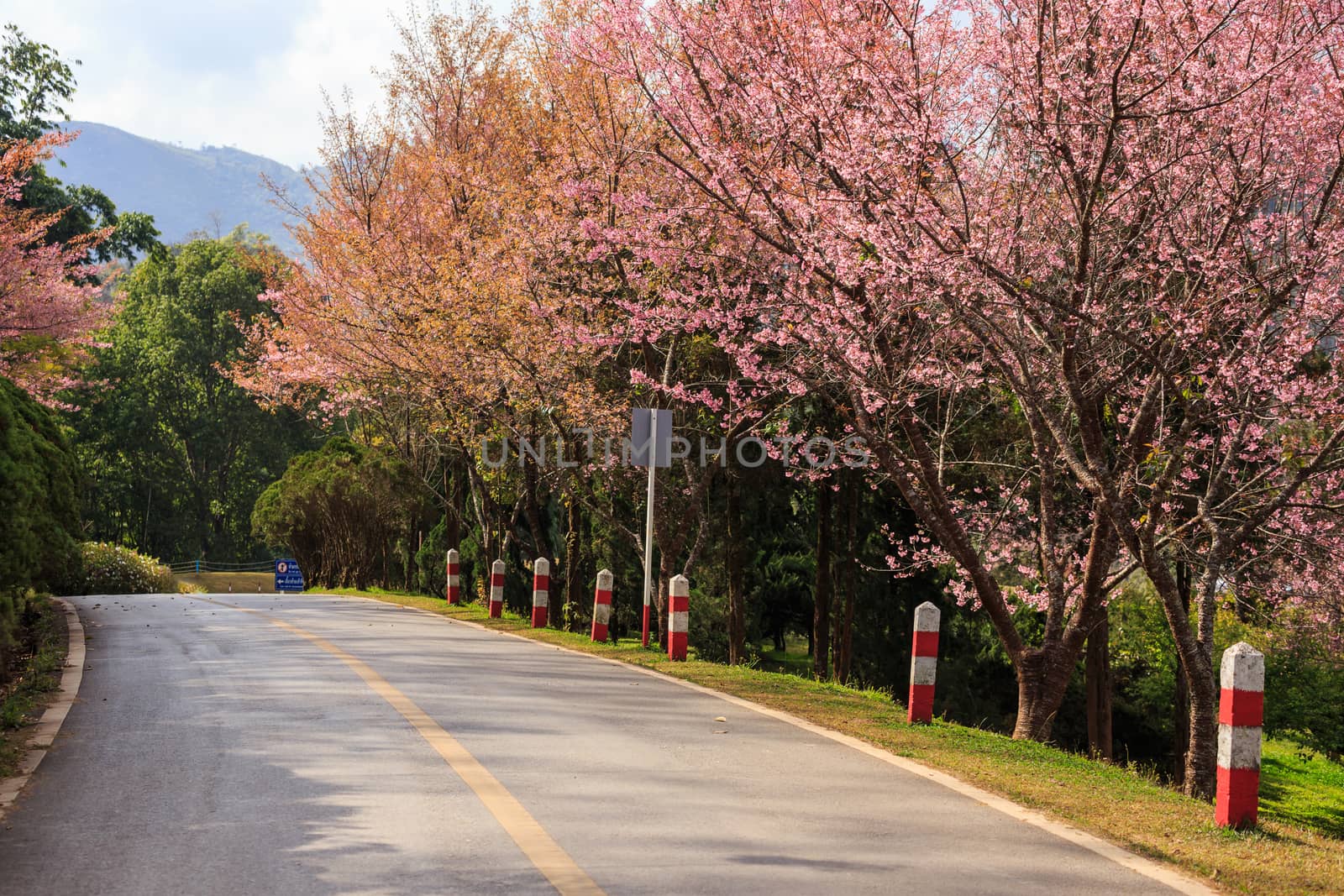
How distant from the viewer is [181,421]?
6088 centimetres

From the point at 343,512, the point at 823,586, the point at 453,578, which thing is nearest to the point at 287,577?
the point at 343,512

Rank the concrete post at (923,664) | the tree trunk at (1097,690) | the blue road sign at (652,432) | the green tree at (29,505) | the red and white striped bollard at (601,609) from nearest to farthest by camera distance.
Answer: the concrete post at (923,664) → the green tree at (29,505) → the blue road sign at (652,432) → the red and white striped bollard at (601,609) → the tree trunk at (1097,690)

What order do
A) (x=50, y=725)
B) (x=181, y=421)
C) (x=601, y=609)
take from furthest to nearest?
1. (x=181, y=421)
2. (x=601, y=609)
3. (x=50, y=725)

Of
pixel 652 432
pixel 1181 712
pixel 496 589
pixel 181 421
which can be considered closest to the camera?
pixel 652 432

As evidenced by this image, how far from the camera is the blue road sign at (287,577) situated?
42.4 m

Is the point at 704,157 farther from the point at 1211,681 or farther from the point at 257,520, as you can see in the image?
the point at 257,520

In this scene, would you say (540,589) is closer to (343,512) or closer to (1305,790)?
(1305,790)

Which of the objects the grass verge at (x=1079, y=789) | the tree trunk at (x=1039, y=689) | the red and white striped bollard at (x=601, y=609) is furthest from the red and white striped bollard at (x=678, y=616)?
the tree trunk at (x=1039, y=689)

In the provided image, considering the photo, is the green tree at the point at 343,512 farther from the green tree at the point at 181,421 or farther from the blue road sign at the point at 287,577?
the green tree at the point at 181,421

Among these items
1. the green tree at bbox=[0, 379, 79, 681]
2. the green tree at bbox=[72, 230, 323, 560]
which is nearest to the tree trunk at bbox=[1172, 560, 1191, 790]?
the green tree at bbox=[0, 379, 79, 681]

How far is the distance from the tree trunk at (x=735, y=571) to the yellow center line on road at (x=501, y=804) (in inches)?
504

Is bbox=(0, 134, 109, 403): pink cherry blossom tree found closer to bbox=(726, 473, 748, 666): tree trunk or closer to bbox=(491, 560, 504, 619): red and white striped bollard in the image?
bbox=(491, 560, 504, 619): red and white striped bollard

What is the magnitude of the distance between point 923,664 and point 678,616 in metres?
4.47

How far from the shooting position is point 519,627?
20.0 metres
